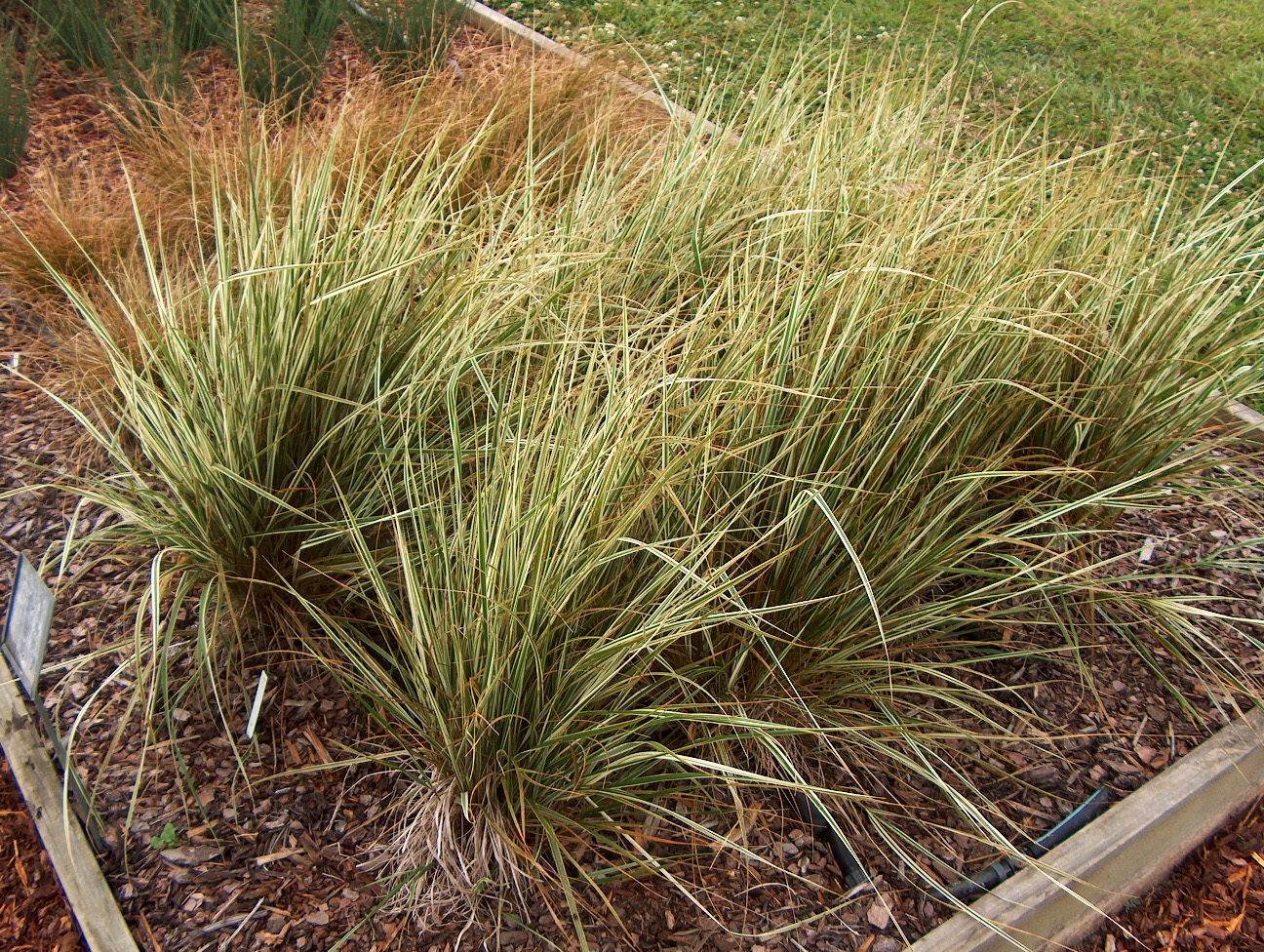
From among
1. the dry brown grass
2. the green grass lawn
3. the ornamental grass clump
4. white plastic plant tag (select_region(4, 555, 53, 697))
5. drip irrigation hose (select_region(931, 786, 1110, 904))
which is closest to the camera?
→ white plastic plant tag (select_region(4, 555, 53, 697))

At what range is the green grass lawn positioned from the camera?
15.3 feet

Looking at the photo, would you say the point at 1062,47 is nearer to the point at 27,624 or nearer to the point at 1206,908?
the point at 1206,908

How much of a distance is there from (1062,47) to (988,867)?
499 centimetres

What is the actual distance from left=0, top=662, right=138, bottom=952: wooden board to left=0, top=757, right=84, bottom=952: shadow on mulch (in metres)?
Answer: 0.11

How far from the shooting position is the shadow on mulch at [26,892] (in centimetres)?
181

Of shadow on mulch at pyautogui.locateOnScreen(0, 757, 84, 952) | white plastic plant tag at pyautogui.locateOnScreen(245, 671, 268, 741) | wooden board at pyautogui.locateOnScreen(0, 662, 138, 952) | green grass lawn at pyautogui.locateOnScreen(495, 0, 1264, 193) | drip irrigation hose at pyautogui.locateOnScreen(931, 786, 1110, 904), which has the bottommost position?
shadow on mulch at pyautogui.locateOnScreen(0, 757, 84, 952)

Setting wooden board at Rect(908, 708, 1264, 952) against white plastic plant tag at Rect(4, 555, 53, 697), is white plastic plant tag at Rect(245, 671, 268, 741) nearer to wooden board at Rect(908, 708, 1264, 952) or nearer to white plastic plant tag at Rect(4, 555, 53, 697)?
white plastic plant tag at Rect(4, 555, 53, 697)

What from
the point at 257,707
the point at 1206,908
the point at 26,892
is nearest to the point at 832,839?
the point at 1206,908

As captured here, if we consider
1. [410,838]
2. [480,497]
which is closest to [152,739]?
[410,838]

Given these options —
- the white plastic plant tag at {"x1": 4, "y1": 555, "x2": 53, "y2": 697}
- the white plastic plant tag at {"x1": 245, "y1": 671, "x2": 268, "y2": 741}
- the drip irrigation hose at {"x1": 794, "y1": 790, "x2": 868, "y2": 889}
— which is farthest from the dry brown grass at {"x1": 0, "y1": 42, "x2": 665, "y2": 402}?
the drip irrigation hose at {"x1": 794, "y1": 790, "x2": 868, "y2": 889}

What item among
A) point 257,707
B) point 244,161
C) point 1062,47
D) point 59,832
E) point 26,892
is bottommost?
point 26,892

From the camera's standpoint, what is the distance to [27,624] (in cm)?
161

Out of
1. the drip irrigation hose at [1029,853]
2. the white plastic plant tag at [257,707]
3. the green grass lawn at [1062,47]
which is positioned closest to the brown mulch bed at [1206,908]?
the drip irrigation hose at [1029,853]

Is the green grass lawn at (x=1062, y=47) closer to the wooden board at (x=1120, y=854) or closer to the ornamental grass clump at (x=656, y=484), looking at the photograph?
the ornamental grass clump at (x=656, y=484)
